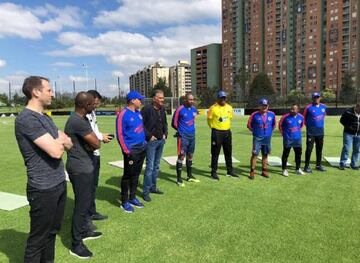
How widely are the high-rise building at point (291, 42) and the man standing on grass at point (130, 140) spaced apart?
74999mm

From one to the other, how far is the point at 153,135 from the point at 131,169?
3.25 ft

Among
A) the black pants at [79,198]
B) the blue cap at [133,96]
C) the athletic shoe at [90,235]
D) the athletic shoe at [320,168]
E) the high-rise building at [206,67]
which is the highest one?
the high-rise building at [206,67]

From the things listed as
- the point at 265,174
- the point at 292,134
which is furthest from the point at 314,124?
the point at 265,174

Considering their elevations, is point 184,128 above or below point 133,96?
below

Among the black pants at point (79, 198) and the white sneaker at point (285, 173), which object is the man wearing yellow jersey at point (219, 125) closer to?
the white sneaker at point (285, 173)

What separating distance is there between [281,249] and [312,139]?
196 inches

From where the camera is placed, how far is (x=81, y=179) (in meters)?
3.63

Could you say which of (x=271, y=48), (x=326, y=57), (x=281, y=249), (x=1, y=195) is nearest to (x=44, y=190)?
(x=281, y=249)

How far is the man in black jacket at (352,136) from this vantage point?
8094mm

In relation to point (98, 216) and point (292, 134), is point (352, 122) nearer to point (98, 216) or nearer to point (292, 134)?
point (292, 134)

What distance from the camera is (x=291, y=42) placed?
10394 centimetres

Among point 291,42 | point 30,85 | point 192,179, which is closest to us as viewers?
point 30,85

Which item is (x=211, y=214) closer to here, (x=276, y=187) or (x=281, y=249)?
(x=281, y=249)

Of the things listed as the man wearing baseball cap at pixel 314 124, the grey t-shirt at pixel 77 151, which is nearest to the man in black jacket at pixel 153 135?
the grey t-shirt at pixel 77 151
